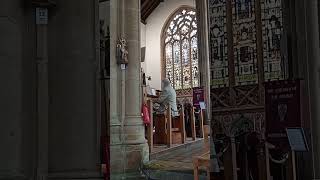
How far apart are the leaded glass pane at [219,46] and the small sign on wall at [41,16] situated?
1535 mm

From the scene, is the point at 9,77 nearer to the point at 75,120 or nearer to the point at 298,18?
the point at 75,120

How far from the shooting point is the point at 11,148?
258 cm

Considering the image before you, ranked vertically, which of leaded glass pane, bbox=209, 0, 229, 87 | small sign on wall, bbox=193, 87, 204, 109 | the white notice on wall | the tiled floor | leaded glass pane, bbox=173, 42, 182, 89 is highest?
leaded glass pane, bbox=173, 42, 182, 89

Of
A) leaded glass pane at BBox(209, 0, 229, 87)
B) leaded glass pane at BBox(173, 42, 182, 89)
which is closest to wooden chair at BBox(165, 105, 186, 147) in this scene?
leaded glass pane at BBox(209, 0, 229, 87)

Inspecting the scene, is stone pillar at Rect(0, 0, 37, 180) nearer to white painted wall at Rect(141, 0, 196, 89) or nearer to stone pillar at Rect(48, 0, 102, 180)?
stone pillar at Rect(48, 0, 102, 180)

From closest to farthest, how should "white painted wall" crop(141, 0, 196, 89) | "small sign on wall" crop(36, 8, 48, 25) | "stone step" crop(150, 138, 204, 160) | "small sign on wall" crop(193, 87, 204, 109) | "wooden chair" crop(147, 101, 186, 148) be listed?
1. "small sign on wall" crop(36, 8, 48, 25)
2. "stone step" crop(150, 138, 204, 160)
3. "wooden chair" crop(147, 101, 186, 148)
4. "small sign on wall" crop(193, 87, 204, 109)
5. "white painted wall" crop(141, 0, 196, 89)

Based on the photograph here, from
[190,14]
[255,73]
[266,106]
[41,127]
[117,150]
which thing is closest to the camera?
[41,127]

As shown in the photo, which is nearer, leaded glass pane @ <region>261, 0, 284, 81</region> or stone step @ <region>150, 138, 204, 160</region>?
leaded glass pane @ <region>261, 0, 284, 81</region>

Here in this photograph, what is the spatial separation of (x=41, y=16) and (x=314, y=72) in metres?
1.87

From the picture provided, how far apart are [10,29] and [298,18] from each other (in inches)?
82.0

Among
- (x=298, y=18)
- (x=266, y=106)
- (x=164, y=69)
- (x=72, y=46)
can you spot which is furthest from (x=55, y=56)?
(x=164, y=69)

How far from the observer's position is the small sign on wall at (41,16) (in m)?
2.82

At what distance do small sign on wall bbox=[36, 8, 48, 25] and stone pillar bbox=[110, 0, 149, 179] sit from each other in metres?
4.09

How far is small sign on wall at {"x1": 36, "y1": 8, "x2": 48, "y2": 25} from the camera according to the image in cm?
282
